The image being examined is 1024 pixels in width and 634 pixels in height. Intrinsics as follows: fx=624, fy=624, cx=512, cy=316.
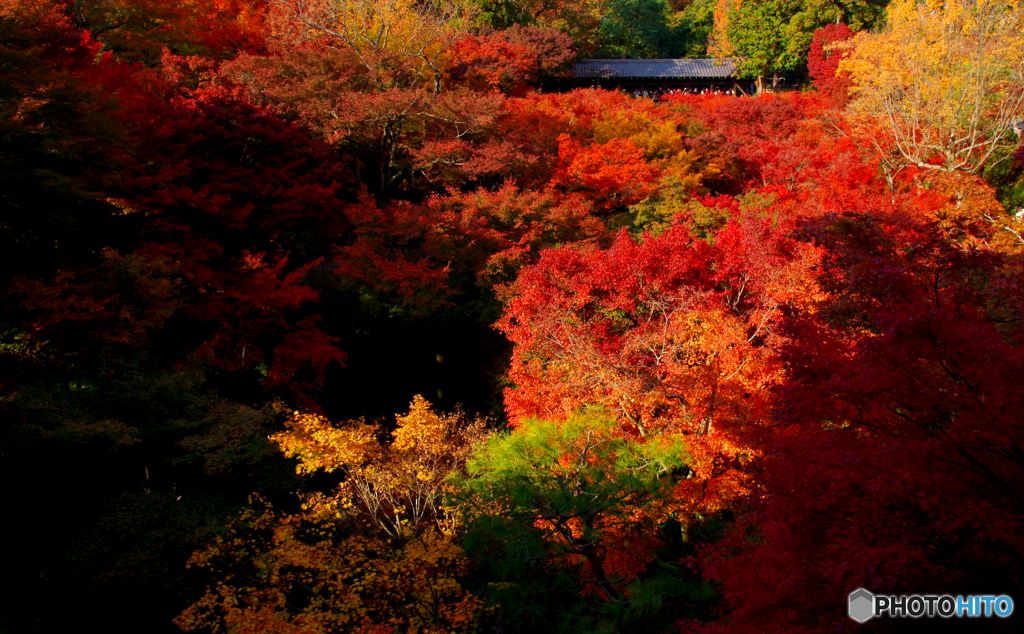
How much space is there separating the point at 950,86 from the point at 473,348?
15.3 metres

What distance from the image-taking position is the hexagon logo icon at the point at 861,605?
193 inches

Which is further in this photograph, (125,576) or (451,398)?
(451,398)

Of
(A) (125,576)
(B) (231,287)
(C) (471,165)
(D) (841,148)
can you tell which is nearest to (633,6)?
(D) (841,148)

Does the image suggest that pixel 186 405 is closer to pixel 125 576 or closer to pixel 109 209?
pixel 125 576

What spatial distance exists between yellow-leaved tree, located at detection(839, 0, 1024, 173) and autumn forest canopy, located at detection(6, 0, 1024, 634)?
0.11m

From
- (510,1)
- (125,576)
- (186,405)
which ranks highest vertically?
(510,1)

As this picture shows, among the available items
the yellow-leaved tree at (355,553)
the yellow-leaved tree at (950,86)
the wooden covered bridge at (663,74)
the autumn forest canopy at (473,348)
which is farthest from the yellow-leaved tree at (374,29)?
the yellow-leaved tree at (950,86)

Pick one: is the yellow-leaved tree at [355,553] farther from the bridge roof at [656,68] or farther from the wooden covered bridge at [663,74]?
the wooden covered bridge at [663,74]

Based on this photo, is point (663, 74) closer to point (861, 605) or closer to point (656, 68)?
point (656, 68)

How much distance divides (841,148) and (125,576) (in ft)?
74.6

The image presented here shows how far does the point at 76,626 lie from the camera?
307 inches

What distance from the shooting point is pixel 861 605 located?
16.3 ft

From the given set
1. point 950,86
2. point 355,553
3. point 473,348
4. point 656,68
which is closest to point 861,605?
point 355,553

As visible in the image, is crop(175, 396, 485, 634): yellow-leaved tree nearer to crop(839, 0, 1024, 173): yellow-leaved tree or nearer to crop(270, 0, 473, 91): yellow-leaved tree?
crop(270, 0, 473, 91): yellow-leaved tree
